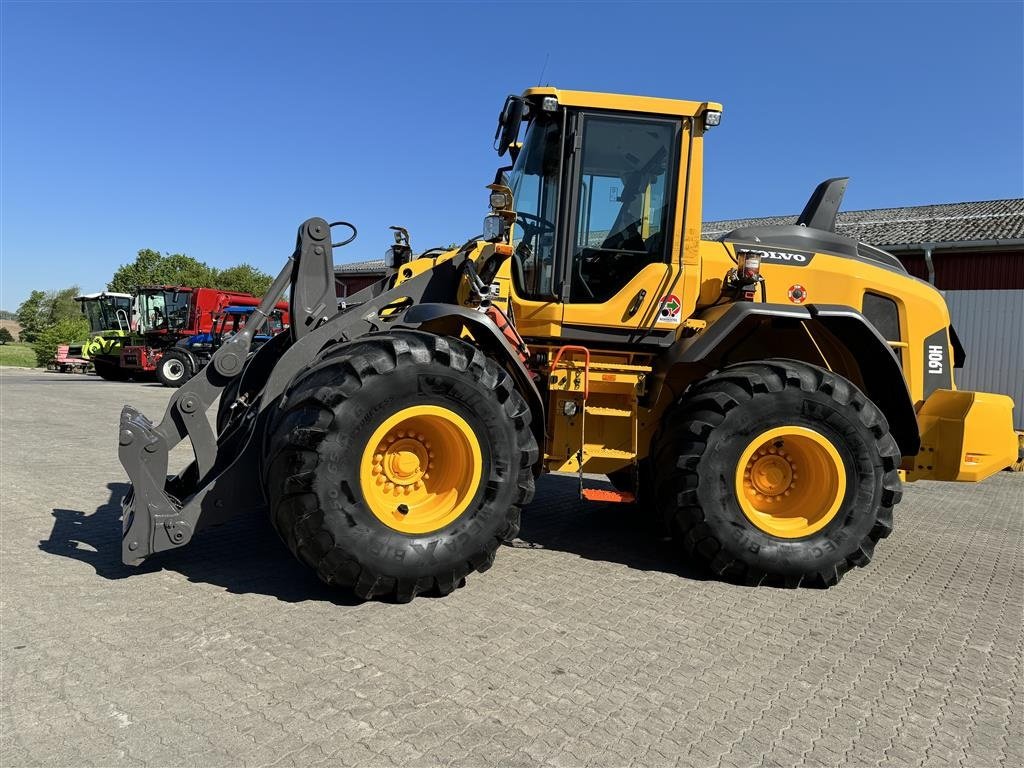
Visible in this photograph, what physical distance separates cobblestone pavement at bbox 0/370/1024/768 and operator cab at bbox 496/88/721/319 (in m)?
1.91

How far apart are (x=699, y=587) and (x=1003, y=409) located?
8.29 ft

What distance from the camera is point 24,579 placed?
3.92m

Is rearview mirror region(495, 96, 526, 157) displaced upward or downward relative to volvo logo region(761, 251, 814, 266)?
upward

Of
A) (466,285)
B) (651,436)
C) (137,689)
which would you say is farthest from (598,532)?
(137,689)

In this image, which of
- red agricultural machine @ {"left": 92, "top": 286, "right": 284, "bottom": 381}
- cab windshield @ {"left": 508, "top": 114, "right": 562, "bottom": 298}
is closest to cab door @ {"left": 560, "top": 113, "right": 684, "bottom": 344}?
cab windshield @ {"left": 508, "top": 114, "right": 562, "bottom": 298}

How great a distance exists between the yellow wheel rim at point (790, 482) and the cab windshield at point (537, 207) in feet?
5.68

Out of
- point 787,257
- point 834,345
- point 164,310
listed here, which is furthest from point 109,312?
point 834,345

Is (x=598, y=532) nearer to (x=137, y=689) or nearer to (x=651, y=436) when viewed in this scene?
(x=651, y=436)

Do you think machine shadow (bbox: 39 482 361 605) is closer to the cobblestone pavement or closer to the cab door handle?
the cobblestone pavement

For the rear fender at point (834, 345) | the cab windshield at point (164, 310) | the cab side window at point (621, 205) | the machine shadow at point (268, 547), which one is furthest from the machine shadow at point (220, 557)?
the cab windshield at point (164, 310)

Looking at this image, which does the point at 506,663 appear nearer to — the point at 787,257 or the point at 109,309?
the point at 787,257

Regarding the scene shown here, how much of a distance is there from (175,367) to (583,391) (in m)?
18.3

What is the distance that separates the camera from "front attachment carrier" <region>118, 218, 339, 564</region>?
12.0 feet

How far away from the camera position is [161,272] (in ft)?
195
